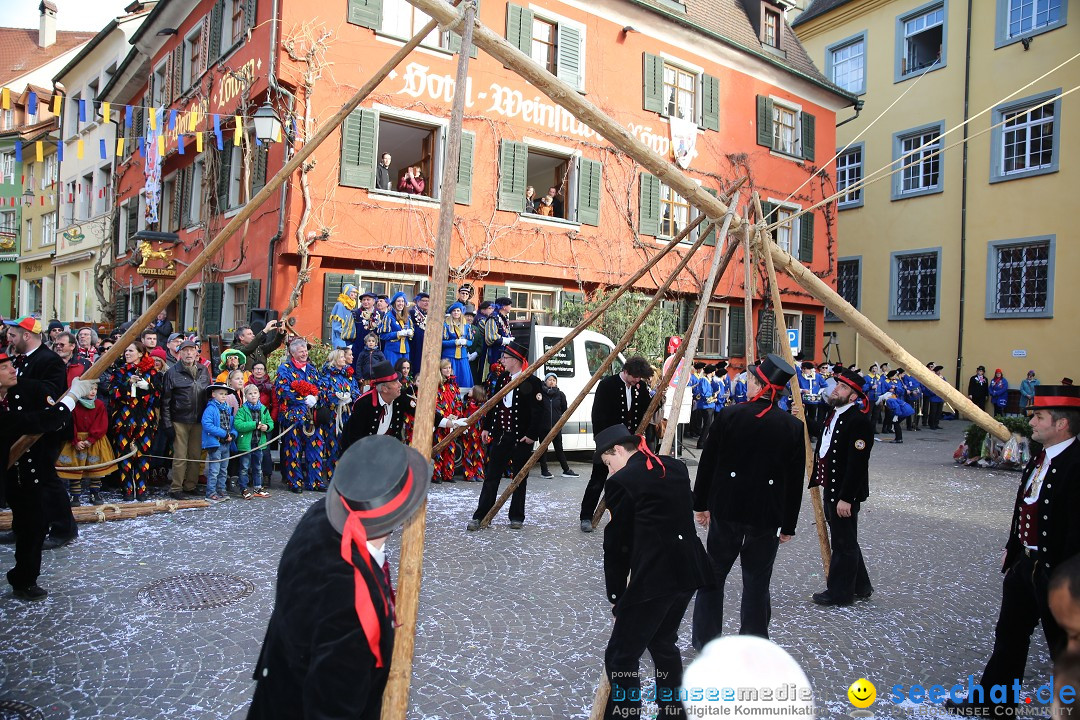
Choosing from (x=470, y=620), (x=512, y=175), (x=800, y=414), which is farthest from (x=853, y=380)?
(x=512, y=175)

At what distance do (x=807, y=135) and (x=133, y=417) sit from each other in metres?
22.1

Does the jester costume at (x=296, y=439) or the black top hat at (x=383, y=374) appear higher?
the black top hat at (x=383, y=374)

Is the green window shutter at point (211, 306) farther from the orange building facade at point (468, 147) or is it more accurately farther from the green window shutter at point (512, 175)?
the green window shutter at point (512, 175)

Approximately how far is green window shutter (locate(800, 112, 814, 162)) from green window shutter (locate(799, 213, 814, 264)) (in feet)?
6.54

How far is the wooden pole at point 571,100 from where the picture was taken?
165 inches

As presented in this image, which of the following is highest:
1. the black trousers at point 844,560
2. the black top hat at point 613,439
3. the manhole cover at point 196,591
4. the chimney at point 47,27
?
the chimney at point 47,27

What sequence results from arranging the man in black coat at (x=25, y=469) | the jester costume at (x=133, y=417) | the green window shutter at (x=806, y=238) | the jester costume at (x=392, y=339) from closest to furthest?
the man in black coat at (x=25, y=469) < the jester costume at (x=133, y=417) < the jester costume at (x=392, y=339) < the green window shutter at (x=806, y=238)

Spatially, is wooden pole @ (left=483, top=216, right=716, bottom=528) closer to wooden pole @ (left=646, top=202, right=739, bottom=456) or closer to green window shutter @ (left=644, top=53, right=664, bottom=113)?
wooden pole @ (left=646, top=202, right=739, bottom=456)

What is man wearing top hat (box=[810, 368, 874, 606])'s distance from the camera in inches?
223

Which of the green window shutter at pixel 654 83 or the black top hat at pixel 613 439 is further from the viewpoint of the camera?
the green window shutter at pixel 654 83

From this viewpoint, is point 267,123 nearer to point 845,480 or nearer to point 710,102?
point 845,480

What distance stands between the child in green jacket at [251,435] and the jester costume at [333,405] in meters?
0.73

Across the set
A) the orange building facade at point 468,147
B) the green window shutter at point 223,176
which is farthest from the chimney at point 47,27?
the green window shutter at point 223,176

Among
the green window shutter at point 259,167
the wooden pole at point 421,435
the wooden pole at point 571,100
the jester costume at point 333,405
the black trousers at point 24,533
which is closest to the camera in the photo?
the wooden pole at point 421,435
